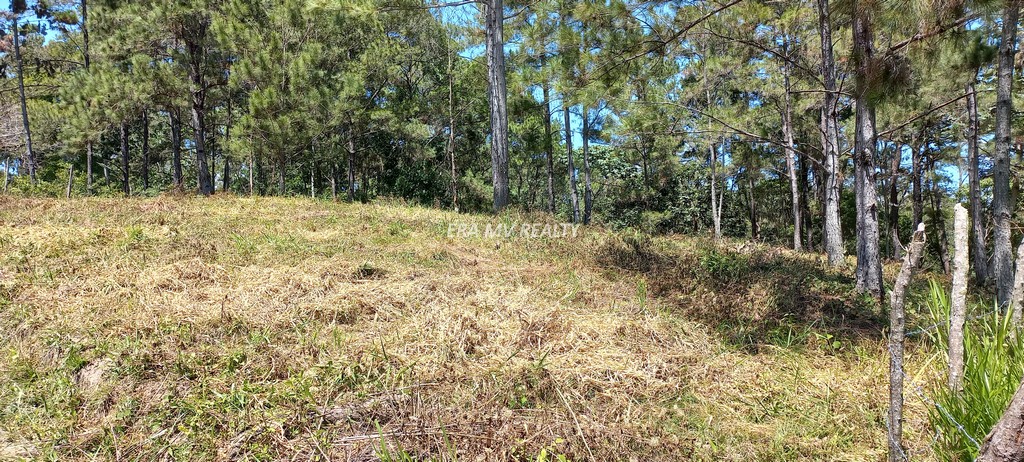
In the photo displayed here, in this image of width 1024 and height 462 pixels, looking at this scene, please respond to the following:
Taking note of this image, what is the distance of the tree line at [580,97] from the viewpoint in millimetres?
5031

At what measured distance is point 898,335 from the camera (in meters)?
1.67

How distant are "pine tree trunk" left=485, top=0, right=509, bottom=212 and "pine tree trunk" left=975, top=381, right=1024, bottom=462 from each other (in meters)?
8.41

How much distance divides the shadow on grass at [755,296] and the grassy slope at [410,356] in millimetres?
32

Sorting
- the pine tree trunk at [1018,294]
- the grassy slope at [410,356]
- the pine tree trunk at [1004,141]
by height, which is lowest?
the grassy slope at [410,356]

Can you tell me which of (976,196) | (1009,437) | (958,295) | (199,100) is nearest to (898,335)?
(958,295)

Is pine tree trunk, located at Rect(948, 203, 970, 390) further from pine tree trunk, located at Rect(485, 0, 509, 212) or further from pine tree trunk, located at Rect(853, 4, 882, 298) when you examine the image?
pine tree trunk, located at Rect(485, 0, 509, 212)

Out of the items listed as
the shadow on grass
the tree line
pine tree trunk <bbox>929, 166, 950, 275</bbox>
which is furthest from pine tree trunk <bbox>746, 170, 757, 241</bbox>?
the shadow on grass

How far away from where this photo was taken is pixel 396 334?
323 centimetres

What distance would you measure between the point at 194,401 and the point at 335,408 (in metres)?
0.74

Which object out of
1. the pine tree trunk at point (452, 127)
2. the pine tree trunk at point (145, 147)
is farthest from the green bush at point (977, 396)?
the pine tree trunk at point (145, 147)

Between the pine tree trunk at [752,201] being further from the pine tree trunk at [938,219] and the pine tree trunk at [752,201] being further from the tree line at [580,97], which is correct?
the pine tree trunk at [938,219]

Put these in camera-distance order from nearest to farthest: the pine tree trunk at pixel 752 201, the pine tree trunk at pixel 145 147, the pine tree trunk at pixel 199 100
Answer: the pine tree trunk at pixel 199 100 < the pine tree trunk at pixel 145 147 < the pine tree trunk at pixel 752 201

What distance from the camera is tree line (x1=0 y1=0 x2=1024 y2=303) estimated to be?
16.5 feet

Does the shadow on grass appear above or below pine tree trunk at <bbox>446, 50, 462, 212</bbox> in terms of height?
below
